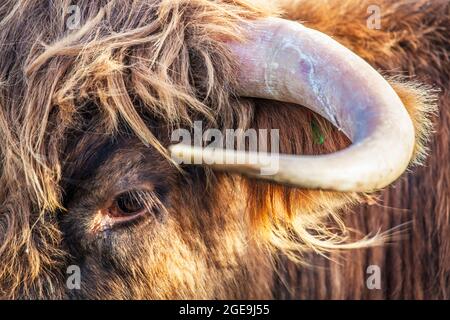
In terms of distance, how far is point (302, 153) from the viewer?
2.35 meters

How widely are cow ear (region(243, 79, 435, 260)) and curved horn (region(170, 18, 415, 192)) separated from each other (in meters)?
0.13

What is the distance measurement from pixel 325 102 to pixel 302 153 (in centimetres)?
44

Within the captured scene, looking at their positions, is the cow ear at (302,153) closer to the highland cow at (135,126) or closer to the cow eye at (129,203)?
the highland cow at (135,126)

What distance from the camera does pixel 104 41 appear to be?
2.26 metres

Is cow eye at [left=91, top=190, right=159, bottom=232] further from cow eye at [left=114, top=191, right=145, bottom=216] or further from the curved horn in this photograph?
the curved horn

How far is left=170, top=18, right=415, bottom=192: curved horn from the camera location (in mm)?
1485

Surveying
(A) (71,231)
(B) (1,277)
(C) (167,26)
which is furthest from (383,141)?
(B) (1,277)

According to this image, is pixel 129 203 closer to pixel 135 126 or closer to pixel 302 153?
pixel 135 126

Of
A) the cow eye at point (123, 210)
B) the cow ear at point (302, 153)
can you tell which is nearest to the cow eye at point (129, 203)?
the cow eye at point (123, 210)

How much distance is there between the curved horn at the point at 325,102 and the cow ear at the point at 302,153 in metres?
0.13

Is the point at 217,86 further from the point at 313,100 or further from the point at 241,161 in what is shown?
the point at 241,161

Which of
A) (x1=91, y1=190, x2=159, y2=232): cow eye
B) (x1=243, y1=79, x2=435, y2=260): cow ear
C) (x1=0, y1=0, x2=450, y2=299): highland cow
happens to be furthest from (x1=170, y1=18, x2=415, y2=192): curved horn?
(x1=91, y1=190, x2=159, y2=232): cow eye

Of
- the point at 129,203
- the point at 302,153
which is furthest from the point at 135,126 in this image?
the point at 302,153

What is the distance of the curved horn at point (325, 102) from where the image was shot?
1485 millimetres
